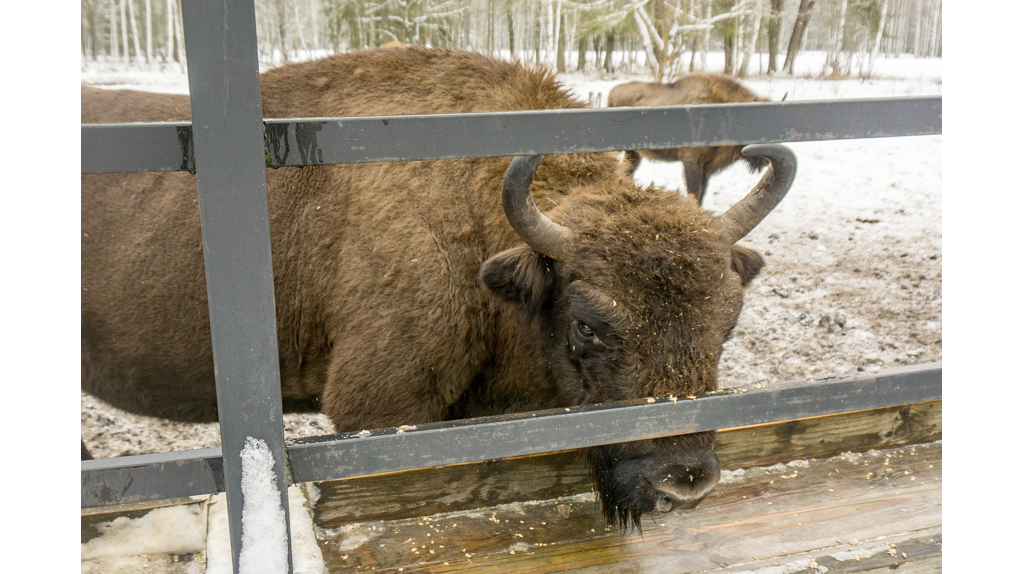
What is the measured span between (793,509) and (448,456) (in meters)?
1.56

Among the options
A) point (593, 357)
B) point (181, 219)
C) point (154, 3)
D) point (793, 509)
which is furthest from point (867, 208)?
point (154, 3)

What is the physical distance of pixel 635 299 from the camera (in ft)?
6.33

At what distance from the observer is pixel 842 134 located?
5.12ft

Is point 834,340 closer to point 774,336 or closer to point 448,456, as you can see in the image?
point 774,336

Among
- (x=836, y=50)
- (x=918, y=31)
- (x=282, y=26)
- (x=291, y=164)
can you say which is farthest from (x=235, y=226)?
(x=918, y=31)

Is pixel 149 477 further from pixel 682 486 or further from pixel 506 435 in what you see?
pixel 682 486

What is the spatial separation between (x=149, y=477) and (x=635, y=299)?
1.36 meters

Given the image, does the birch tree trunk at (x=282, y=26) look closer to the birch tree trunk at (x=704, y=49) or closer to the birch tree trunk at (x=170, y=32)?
the birch tree trunk at (x=170, y=32)

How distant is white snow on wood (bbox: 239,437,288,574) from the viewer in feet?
4.23

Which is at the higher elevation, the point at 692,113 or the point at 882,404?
the point at 692,113

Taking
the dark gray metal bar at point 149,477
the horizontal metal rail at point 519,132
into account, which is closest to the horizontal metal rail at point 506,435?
the dark gray metal bar at point 149,477

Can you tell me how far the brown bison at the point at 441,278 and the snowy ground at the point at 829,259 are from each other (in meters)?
1.45

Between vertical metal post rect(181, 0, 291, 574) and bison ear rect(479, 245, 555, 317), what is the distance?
103 cm

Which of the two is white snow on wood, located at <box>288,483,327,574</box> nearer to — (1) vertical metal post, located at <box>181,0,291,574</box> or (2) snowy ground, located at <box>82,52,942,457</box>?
(1) vertical metal post, located at <box>181,0,291,574</box>
